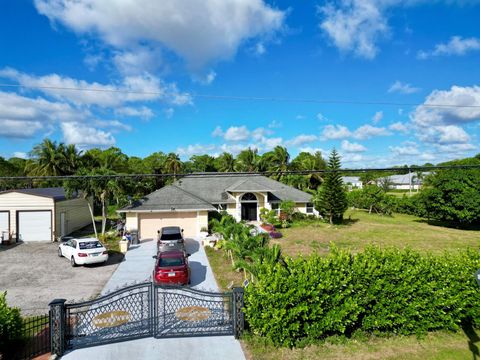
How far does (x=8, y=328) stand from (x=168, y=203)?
17914 mm

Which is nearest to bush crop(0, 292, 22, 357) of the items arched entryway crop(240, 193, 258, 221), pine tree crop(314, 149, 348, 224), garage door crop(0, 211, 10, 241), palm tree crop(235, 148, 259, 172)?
garage door crop(0, 211, 10, 241)

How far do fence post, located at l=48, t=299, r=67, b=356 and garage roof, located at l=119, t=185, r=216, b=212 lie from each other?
16214 mm

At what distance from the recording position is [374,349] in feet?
26.5

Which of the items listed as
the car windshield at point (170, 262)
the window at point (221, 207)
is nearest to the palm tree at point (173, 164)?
the window at point (221, 207)

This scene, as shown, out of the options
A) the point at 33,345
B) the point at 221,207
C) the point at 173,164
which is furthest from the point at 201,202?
the point at 173,164

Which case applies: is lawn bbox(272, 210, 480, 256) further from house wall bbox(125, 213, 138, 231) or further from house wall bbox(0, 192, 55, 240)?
house wall bbox(0, 192, 55, 240)

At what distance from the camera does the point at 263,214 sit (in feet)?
98.9

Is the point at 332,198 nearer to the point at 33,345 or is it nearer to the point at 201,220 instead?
the point at 201,220

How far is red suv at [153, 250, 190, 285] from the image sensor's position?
12594mm

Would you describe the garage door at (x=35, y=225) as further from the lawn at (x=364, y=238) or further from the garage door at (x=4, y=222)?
the lawn at (x=364, y=238)

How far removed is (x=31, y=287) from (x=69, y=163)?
97.2 ft

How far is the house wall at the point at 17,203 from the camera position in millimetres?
23109

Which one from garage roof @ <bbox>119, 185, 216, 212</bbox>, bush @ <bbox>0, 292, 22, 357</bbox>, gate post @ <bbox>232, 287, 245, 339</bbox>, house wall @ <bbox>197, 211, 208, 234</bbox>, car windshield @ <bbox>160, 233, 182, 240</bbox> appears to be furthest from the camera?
house wall @ <bbox>197, 211, 208, 234</bbox>

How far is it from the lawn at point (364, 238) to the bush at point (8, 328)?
15.0 meters
